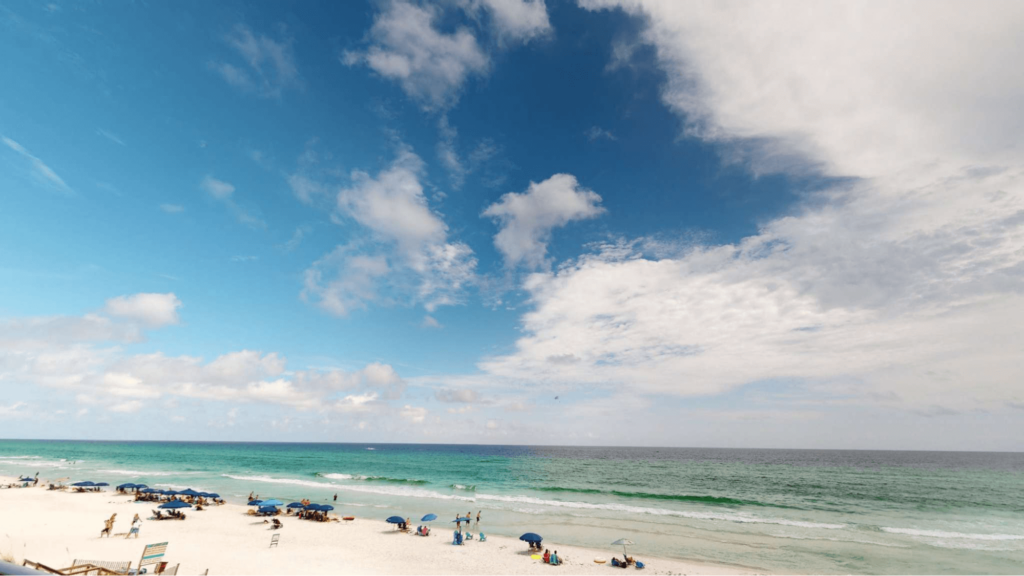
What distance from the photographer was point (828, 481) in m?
66.4

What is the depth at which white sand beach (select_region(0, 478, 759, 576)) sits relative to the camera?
21.4 m

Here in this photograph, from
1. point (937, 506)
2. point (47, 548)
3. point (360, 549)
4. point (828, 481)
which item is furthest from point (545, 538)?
point (828, 481)

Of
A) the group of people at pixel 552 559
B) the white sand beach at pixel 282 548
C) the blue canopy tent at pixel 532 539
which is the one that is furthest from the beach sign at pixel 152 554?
the group of people at pixel 552 559

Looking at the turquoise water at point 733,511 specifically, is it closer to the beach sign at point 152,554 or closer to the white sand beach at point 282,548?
the white sand beach at point 282,548

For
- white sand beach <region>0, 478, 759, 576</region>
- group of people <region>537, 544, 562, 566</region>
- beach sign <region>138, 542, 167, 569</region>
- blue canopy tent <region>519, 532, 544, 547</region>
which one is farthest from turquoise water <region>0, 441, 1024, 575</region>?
beach sign <region>138, 542, 167, 569</region>

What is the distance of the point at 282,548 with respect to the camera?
2450 centimetres

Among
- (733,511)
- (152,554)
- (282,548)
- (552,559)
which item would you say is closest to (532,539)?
(552,559)

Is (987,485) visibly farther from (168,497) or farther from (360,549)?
(168,497)

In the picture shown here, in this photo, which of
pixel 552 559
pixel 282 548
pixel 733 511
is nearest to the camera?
Answer: pixel 552 559

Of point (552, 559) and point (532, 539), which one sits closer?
point (552, 559)

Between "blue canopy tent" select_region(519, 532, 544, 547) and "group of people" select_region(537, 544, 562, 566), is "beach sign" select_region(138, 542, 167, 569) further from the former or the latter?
"group of people" select_region(537, 544, 562, 566)

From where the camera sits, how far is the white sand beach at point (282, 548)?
21375 mm

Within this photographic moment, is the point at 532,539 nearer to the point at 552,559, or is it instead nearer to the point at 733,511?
the point at 552,559

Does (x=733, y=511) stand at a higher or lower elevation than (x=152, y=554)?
lower
